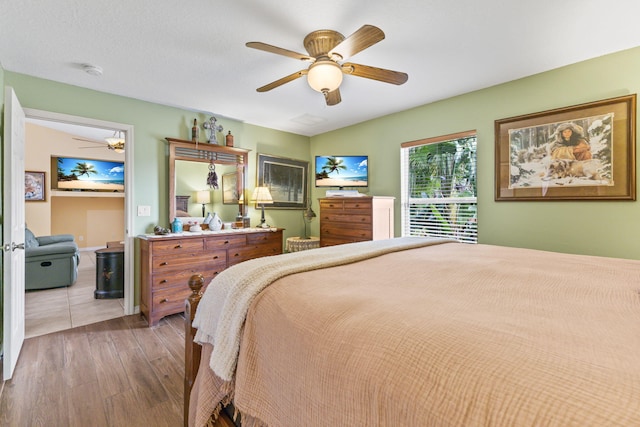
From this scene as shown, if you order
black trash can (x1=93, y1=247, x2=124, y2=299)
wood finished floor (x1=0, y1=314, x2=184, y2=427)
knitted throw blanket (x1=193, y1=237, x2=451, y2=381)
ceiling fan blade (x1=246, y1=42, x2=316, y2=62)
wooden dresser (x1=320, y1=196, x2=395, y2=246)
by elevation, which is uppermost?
ceiling fan blade (x1=246, y1=42, x2=316, y2=62)

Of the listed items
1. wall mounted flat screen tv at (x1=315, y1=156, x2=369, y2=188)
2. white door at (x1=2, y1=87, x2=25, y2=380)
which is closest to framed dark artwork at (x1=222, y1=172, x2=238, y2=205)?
wall mounted flat screen tv at (x1=315, y1=156, x2=369, y2=188)

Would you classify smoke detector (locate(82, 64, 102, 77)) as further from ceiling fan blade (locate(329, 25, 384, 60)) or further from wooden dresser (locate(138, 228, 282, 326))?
ceiling fan blade (locate(329, 25, 384, 60))

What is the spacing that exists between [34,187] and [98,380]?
6.03 m

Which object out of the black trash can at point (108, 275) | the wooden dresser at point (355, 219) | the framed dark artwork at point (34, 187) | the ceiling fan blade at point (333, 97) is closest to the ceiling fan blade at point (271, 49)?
the ceiling fan blade at point (333, 97)

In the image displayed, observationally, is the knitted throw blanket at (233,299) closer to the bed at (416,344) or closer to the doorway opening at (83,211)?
the bed at (416,344)

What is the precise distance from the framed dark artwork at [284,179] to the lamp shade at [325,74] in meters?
2.44

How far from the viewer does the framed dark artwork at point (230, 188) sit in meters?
3.97

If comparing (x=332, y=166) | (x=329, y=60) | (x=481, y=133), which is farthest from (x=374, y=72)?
(x=332, y=166)

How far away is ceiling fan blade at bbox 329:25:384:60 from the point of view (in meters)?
1.68

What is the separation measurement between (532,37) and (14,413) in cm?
419

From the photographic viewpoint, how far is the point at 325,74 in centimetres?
201

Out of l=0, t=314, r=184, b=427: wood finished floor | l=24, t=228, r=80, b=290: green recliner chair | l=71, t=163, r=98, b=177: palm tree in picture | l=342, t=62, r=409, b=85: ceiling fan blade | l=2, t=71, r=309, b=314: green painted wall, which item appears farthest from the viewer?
l=71, t=163, r=98, b=177: palm tree in picture

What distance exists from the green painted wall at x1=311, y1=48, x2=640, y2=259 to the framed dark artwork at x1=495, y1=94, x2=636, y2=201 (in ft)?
0.25

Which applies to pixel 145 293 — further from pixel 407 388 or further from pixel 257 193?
pixel 407 388
